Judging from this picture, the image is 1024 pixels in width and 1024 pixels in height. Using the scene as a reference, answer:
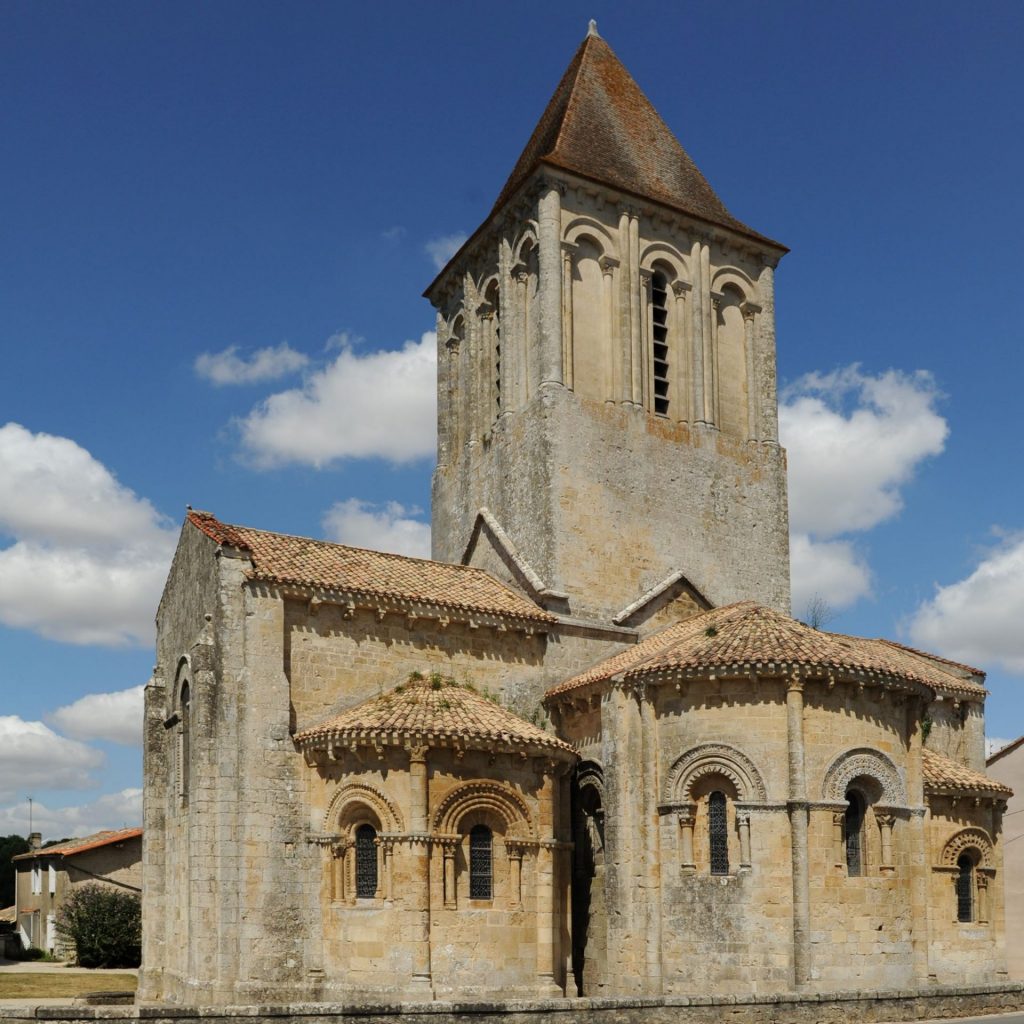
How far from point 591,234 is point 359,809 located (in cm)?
1451

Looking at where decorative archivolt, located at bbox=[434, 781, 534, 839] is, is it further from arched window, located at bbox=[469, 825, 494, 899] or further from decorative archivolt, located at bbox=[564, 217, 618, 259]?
decorative archivolt, located at bbox=[564, 217, 618, 259]

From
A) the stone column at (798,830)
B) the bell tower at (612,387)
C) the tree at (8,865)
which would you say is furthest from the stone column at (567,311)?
the tree at (8,865)

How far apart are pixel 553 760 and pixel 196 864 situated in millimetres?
6349

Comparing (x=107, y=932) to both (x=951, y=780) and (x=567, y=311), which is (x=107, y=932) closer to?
(x=567, y=311)

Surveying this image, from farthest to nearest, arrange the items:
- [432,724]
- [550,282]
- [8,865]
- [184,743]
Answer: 1. [8,865]
2. [550,282]
3. [184,743]
4. [432,724]

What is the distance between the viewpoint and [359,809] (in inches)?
798

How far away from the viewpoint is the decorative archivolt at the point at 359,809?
19781 mm

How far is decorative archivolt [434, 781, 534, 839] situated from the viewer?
1998cm

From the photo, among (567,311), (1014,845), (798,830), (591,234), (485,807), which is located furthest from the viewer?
(1014,845)

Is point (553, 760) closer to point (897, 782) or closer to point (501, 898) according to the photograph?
point (501, 898)

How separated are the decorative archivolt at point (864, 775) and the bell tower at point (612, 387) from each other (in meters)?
6.40

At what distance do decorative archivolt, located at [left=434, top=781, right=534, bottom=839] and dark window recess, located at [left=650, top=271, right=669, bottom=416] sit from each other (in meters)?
11.1

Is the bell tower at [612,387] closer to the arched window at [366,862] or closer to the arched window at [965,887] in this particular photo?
the arched window at [366,862]

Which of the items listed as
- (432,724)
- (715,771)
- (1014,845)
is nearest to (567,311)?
(432,724)
